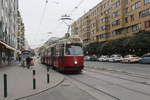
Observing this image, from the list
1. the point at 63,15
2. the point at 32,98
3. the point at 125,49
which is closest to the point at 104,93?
the point at 32,98

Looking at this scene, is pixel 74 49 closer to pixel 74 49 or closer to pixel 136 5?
pixel 74 49

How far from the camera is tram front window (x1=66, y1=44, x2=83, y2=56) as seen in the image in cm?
2101

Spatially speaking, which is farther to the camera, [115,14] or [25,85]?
[115,14]

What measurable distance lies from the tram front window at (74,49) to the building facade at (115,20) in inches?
1768

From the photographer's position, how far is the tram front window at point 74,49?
21013 millimetres

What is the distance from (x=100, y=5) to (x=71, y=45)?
79.3 m

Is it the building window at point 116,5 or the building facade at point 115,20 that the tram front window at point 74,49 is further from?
the building window at point 116,5

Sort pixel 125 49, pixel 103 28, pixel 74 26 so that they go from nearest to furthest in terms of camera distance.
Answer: pixel 125 49 < pixel 103 28 < pixel 74 26

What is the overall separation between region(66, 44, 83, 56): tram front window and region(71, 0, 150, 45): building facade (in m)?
44.9

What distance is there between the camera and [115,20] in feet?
271

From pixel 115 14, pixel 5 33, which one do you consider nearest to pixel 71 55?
pixel 5 33

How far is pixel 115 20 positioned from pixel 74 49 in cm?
6391

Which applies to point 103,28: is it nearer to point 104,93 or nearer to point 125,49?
point 125,49

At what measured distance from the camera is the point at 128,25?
73500 mm
